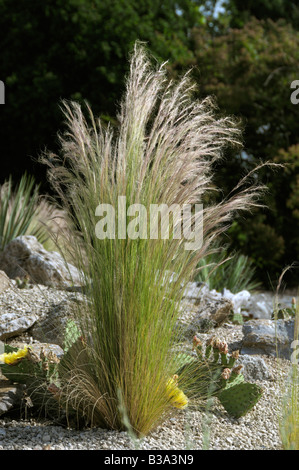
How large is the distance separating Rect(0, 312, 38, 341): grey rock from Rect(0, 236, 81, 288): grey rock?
0.84 m

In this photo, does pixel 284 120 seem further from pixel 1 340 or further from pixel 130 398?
pixel 130 398

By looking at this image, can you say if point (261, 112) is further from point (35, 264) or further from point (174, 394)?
point (174, 394)

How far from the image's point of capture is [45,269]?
468 cm

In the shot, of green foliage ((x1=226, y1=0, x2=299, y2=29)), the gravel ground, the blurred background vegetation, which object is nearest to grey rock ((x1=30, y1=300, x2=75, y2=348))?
the gravel ground

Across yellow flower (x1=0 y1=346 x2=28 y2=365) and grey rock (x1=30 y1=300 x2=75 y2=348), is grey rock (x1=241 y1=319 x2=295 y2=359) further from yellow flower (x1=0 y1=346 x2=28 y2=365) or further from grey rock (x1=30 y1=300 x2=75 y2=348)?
yellow flower (x1=0 y1=346 x2=28 y2=365)

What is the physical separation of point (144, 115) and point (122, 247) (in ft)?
1.85

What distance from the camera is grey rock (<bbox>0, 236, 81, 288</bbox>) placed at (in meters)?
4.68

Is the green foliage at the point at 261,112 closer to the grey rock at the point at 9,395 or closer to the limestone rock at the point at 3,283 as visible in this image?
the limestone rock at the point at 3,283

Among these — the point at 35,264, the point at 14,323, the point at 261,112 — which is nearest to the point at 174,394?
the point at 14,323

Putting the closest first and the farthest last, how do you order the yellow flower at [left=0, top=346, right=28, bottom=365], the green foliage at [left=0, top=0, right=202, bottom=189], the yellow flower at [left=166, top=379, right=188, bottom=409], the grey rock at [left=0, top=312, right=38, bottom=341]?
the yellow flower at [left=166, top=379, right=188, bottom=409], the yellow flower at [left=0, top=346, right=28, bottom=365], the grey rock at [left=0, top=312, right=38, bottom=341], the green foliage at [left=0, top=0, right=202, bottom=189]

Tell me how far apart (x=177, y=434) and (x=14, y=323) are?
5.14ft
